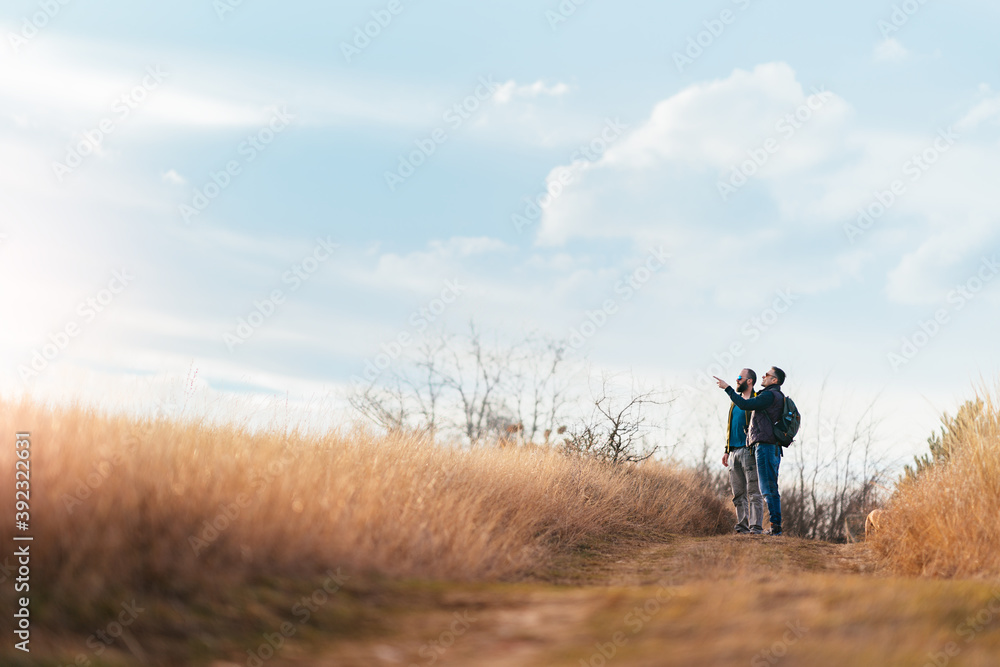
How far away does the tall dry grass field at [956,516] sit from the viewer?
6.55 m

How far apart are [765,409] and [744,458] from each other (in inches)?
33.6

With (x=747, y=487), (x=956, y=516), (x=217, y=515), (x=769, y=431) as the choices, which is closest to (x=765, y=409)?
(x=769, y=431)

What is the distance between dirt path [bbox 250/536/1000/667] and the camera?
3.71 metres

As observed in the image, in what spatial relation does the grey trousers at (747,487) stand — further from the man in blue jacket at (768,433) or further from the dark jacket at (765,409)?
the dark jacket at (765,409)

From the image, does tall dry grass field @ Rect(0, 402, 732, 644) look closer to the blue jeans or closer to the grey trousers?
the blue jeans

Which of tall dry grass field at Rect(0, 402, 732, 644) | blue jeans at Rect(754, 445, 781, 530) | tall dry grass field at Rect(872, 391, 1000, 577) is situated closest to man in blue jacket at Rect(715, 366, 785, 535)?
blue jeans at Rect(754, 445, 781, 530)

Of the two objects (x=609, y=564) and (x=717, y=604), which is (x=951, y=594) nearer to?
(x=717, y=604)

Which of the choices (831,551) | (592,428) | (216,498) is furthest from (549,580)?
(592,428)

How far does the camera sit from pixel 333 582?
467cm

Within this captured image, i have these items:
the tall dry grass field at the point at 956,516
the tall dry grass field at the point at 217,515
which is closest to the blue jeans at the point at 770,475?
the tall dry grass field at the point at 956,516

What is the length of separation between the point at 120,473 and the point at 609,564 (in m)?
4.86

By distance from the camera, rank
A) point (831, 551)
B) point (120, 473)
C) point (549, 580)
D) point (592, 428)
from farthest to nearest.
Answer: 1. point (592, 428)
2. point (831, 551)
3. point (549, 580)
4. point (120, 473)

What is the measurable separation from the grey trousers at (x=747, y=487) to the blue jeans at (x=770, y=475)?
221 mm

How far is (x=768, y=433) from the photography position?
33.6 feet
